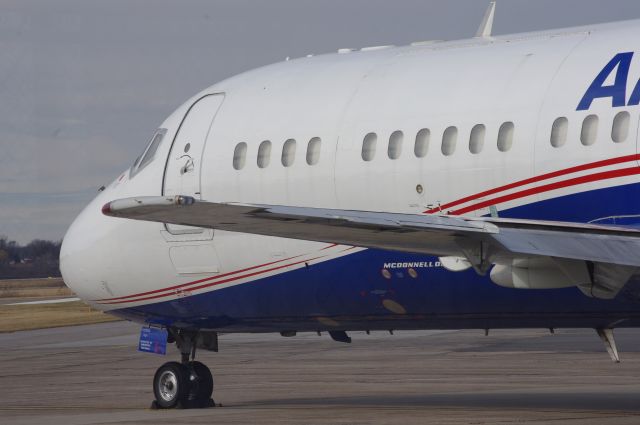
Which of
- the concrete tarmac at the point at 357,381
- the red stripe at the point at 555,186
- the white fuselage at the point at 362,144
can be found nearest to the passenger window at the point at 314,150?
the white fuselage at the point at 362,144

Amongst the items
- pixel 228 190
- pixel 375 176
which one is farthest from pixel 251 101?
pixel 375 176

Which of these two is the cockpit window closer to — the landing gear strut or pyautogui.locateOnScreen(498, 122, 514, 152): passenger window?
the landing gear strut

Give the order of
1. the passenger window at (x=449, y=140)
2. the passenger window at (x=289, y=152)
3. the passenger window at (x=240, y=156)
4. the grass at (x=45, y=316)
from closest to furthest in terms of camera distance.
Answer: the passenger window at (x=449, y=140) → the passenger window at (x=289, y=152) → the passenger window at (x=240, y=156) → the grass at (x=45, y=316)

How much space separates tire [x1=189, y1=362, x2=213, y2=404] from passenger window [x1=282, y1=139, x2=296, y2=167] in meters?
3.78

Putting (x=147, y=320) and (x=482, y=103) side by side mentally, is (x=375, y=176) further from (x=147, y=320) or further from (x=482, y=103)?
(x=147, y=320)

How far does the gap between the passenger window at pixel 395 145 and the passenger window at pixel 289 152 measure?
1.56 m

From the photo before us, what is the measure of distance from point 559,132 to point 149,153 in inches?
279

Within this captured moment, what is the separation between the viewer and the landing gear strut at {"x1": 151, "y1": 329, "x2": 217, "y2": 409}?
793 inches

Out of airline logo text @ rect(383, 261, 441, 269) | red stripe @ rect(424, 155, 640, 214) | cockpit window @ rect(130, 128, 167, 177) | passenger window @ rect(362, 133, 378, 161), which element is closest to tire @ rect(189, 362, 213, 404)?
cockpit window @ rect(130, 128, 167, 177)

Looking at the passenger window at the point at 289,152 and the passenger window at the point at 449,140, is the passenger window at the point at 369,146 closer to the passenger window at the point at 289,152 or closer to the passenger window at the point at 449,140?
the passenger window at the point at 449,140

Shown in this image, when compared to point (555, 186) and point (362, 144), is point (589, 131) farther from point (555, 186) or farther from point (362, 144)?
point (362, 144)

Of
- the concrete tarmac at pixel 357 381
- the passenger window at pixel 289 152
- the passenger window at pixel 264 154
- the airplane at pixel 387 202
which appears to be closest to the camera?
the airplane at pixel 387 202

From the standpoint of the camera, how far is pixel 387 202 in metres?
17.0

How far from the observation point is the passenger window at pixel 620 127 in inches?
592
